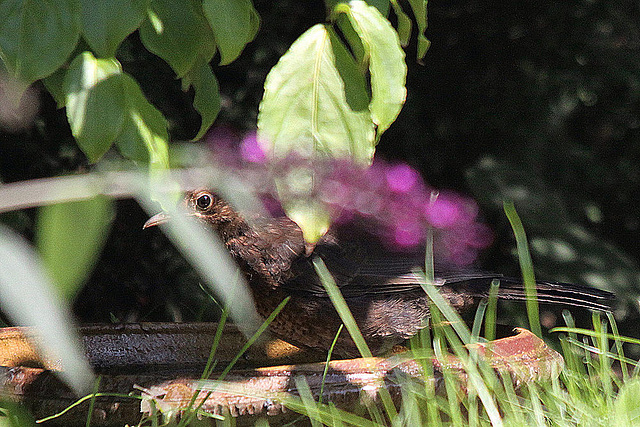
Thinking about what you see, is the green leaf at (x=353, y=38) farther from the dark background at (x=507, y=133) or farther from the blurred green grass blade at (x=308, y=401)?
the dark background at (x=507, y=133)

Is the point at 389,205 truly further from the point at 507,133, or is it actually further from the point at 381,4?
the point at 507,133

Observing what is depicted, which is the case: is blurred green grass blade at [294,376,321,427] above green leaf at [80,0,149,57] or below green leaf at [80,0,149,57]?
below

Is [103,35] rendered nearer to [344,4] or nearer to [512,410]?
[344,4]

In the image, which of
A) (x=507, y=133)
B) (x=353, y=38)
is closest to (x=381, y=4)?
(x=353, y=38)

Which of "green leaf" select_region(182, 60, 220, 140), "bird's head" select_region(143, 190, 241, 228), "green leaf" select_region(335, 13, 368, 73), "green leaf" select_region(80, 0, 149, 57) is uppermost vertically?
"green leaf" select_region(80, 0, 149, 57)

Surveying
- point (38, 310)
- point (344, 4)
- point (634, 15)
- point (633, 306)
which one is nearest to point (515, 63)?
point (634, 15)

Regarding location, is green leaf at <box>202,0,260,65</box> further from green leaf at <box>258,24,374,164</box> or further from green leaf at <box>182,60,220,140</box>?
green leaf at <box>182,60,220,140</box>

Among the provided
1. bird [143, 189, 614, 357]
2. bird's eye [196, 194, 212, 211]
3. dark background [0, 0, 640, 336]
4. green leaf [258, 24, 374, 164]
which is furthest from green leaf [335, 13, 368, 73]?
dark background [0, 0, 640, 336]
